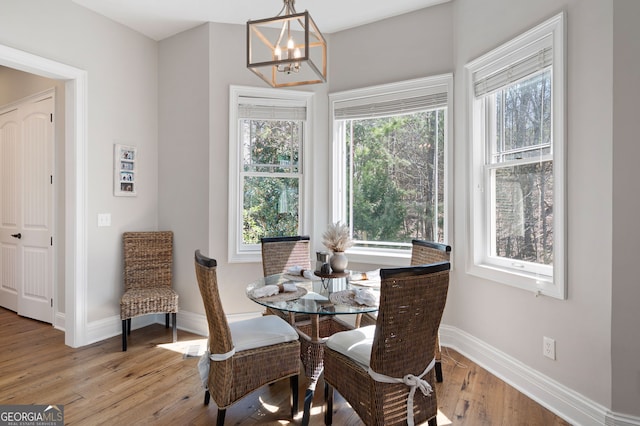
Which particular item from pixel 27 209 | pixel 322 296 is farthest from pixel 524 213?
pixel 27 209

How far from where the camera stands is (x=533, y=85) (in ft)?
8.06

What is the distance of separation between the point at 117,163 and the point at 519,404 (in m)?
3.86

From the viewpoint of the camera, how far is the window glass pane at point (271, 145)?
3641 mm

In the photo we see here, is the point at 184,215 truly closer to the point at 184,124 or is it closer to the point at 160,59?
the point at 184,124

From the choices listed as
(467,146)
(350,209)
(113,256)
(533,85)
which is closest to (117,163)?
(113,256)

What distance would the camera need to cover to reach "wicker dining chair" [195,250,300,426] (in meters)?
1.84

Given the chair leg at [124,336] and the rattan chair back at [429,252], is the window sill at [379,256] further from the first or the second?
the chair leg at [124,336]

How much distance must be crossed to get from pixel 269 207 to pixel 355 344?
6.87 feet

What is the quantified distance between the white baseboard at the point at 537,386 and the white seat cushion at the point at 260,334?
161 centimetres

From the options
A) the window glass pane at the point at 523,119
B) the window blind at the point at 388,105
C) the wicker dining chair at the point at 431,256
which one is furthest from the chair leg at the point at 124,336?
the window glass pane at the point at 523,119

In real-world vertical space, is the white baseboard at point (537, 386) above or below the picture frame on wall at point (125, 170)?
below

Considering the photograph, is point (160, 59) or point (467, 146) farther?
point (160, 59)

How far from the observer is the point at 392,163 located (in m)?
3.48

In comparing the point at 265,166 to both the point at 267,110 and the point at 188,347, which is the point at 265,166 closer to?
the point at 267,110
